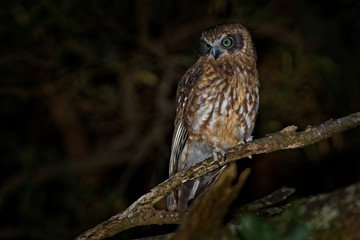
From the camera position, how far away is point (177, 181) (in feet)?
7.43

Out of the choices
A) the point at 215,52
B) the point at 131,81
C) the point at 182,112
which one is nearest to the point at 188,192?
the point at 182,112

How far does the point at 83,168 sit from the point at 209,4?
6.69 feet

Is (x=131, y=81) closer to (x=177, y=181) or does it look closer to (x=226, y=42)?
(x=226, y=42)

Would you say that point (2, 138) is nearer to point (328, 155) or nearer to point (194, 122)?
point (194, 122)

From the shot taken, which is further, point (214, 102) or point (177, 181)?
point (214, 102)

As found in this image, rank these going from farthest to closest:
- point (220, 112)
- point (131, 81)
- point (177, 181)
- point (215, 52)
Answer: point (131, 81), point (215, 52), point (220, 112), point (177, 181)

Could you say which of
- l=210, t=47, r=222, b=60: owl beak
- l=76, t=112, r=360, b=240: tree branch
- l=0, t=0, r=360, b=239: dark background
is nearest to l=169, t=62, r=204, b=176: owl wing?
l=210, t=47, r=222, b=60: owl beak

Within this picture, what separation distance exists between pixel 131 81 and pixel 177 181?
267 cm

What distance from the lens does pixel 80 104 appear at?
18.0ft

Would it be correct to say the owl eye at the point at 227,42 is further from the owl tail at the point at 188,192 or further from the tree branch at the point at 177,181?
the tree branch at the point at 177,181

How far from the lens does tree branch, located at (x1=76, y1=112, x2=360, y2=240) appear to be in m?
2.06

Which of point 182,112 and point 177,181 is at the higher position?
point 182,112

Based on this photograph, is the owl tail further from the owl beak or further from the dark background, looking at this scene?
the dark background

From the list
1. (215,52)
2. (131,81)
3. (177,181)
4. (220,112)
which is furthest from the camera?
(131,81)
